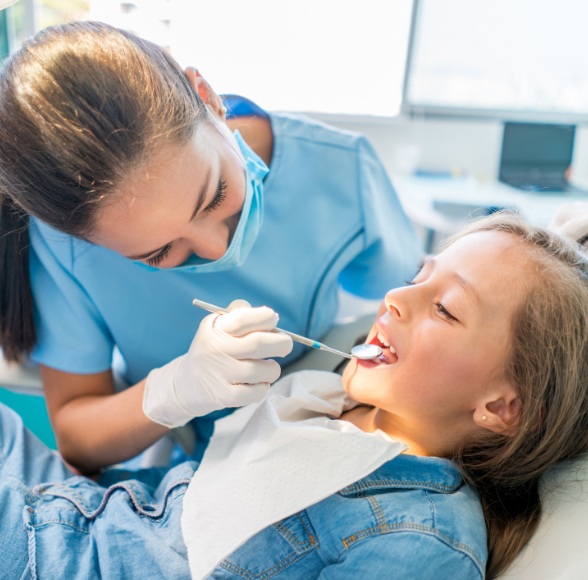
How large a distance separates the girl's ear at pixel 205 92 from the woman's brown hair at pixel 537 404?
23.2 inches

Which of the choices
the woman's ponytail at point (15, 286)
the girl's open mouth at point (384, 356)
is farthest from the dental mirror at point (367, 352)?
the woman's ponytail at point (15, 286)

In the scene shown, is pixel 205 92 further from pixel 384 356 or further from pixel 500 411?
pixel 500 411

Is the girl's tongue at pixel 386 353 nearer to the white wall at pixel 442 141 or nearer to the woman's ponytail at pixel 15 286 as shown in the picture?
the woman's ponytail at pixel 15 286

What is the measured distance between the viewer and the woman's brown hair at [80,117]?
928 millimetres

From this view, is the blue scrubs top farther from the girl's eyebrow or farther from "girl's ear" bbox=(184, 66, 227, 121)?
the girl's eyebrow

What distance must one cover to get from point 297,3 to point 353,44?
0.35 meters

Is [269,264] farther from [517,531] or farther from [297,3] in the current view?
[297,3]

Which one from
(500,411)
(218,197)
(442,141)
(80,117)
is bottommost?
(500,411)

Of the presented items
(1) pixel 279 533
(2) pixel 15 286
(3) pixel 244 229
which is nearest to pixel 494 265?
(3) pixel 244 229

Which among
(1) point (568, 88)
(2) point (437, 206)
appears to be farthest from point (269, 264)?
(1) point (568, 88)

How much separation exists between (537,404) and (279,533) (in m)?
0.48

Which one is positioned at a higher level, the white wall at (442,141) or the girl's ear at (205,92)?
the girl's ear at (205,92)

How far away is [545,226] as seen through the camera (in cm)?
126

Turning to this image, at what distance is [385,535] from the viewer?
38.8 inches
